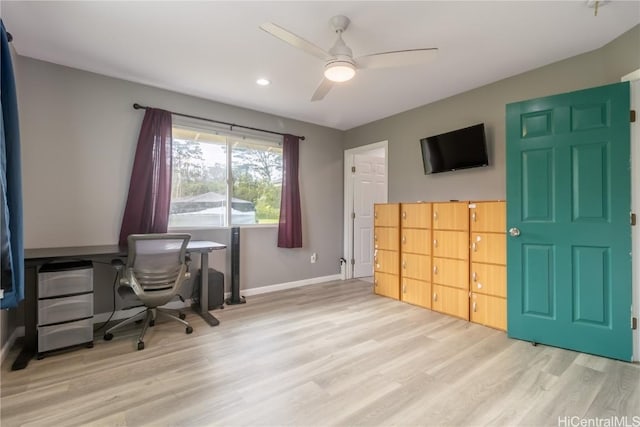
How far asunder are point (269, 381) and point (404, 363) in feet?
3.19

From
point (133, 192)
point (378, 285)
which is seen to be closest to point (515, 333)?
point (378, 285)

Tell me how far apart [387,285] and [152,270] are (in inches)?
108

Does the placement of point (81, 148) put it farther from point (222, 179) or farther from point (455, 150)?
point (455, 150)

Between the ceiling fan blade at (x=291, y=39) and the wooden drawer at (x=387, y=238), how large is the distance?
2.40 meters

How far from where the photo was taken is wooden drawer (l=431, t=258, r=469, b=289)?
3055mm

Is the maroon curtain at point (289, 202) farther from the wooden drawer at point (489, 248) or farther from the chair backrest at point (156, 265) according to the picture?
the wooden drawer at point (489, 248)

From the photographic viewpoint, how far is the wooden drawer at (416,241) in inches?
134

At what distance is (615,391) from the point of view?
70.2 inches

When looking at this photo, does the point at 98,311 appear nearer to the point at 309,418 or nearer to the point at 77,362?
the point at 77,362

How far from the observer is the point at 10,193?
1.67 meters

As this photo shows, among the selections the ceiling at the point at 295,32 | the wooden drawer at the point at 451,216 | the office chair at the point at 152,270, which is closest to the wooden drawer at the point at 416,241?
the wooden drawer at the point at 451,216

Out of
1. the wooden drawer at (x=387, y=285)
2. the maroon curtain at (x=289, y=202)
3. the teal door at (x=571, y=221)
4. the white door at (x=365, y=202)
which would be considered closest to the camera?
the teal door at (x=571, y=221)

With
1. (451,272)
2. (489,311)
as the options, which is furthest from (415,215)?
(489,311)

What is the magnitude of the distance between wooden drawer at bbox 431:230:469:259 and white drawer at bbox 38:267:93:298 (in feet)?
11.0
